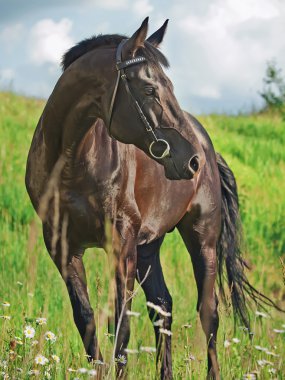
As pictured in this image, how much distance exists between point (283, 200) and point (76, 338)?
6889mm

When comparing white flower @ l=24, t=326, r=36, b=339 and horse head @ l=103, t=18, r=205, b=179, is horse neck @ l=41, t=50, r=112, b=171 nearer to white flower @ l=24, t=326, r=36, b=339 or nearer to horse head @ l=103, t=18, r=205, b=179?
horse head @ l=103, t=18, r=205, b=179

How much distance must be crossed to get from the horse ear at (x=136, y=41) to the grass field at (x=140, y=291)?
4.33ft

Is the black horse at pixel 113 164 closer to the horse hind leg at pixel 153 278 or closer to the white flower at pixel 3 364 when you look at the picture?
the horse hind leg at pixel 153 278

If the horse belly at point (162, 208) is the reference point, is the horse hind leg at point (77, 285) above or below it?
below

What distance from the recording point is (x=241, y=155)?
13969mm

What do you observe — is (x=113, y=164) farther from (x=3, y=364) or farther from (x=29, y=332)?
(x=3, y=364)

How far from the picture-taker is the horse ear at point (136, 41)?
391 cm

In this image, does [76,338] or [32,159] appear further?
[76,338]

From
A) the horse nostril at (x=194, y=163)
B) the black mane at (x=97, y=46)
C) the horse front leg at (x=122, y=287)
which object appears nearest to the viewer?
the horse nostril at (x=194, y=163)

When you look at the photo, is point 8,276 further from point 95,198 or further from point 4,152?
point 4,152

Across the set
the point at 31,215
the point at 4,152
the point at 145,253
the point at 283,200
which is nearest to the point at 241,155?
the point at 283,200

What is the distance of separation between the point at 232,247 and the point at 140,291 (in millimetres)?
1356

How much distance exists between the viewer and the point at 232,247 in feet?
19.8

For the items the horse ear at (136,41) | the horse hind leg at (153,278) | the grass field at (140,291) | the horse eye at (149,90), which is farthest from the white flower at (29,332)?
the horse hind leg at (153,278)
